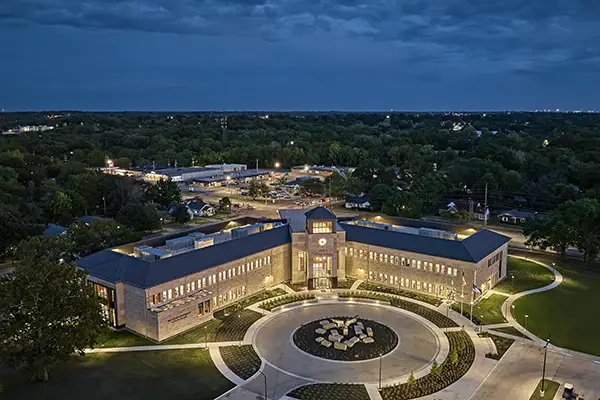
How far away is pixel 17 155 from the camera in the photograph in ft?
474

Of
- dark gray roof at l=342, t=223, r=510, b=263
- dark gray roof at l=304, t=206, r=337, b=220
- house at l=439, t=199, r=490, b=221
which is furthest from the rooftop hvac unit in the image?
house at l=439, t=199, r=490, b=221

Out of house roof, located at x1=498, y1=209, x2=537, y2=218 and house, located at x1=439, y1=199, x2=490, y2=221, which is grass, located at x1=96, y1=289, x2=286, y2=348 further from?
house roof, located at x1=498, y1=209, x2=537, y2=218

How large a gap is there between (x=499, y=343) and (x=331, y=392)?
21.8m

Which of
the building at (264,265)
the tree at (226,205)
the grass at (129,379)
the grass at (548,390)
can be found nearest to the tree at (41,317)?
the grass at (129,379)

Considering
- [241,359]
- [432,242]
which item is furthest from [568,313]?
[241,359]

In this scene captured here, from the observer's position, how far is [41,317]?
4350cm

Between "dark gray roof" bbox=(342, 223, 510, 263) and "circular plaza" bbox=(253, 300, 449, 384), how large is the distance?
10495mm

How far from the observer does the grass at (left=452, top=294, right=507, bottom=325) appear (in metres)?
58.8

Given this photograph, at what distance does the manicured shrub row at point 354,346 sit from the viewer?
50.9 meters

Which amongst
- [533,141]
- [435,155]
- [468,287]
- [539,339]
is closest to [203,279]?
[468,287]

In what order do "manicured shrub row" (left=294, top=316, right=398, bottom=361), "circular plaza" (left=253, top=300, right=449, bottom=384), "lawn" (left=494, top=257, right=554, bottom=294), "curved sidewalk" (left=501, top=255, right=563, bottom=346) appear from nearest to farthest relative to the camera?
"circular plaza" (left=253, top=300, right=449, bottom=384), "manicured shrub row" (left=294, top=316, right=398, bottom=361), "curved sidewalk" (left=501, top=255, right=563, bottom=346), "lawn" (left=494, top=257, right=554, bottom=294)

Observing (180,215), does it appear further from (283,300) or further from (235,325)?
(235,325)

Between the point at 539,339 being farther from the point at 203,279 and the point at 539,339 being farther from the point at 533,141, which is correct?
the point at 533,141

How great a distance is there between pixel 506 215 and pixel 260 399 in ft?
299
